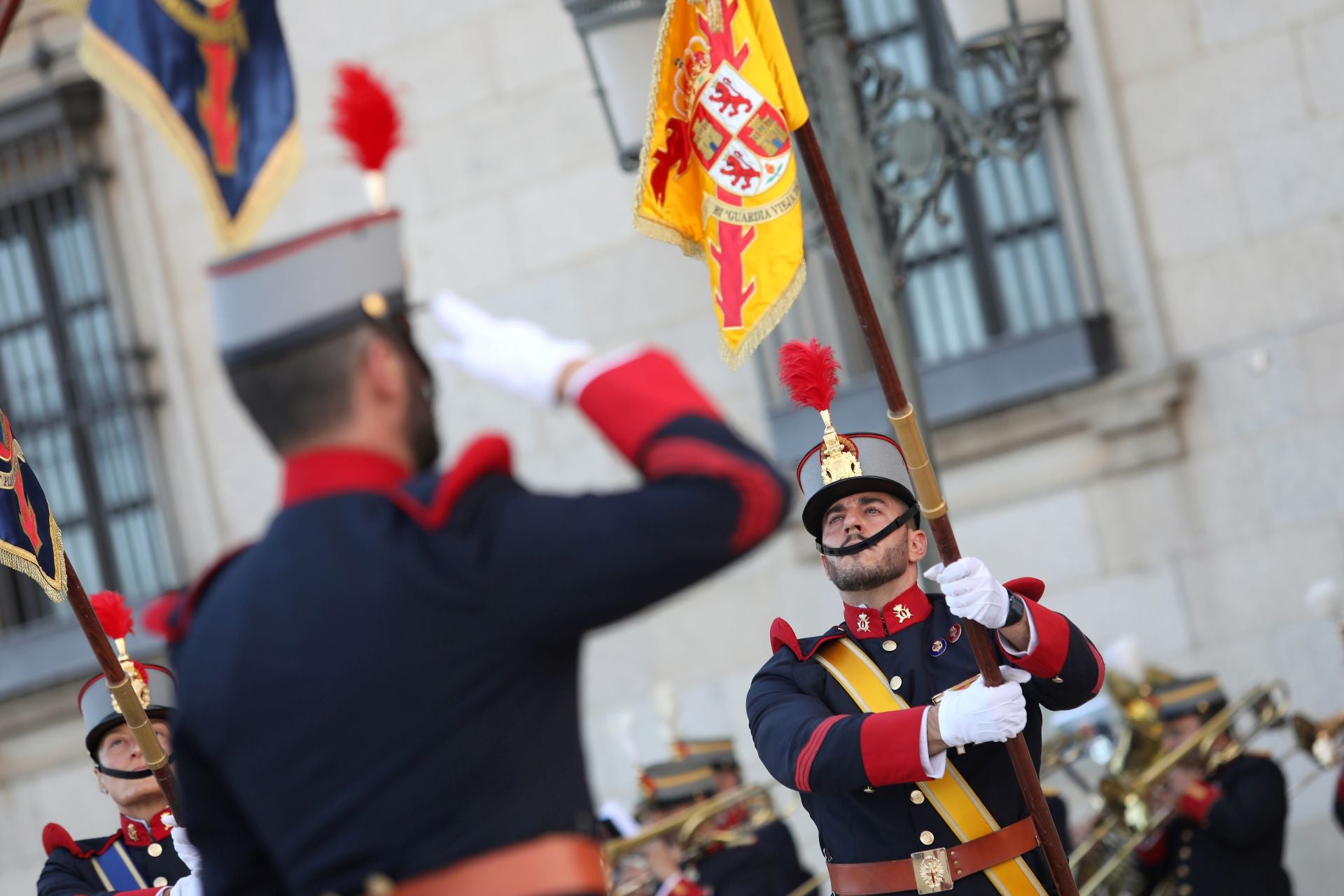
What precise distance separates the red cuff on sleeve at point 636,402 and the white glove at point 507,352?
66 millimetres

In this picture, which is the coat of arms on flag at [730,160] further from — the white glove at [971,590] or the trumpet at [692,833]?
the trumpet at [692,833]

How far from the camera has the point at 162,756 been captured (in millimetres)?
4277

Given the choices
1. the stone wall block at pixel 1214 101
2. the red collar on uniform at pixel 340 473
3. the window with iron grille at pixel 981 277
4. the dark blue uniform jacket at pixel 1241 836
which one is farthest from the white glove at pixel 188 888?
the stone wall block at pixel 1214 101

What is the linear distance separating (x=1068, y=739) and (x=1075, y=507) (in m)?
1.13

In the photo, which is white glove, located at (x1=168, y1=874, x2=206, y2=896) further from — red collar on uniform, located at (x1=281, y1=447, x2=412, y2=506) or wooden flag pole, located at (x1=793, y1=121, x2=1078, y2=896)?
red collar on uniform, located at (x1=281, y1=447, x2=412, y2=506)

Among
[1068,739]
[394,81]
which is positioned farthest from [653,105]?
[394,81]

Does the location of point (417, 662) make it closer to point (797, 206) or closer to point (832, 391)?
point (797, 206)

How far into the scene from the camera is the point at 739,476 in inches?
91.2

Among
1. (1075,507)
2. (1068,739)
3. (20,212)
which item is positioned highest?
(20,212)

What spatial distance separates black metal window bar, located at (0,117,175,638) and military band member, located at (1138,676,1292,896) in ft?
19.2

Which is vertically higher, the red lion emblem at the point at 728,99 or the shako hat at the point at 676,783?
the red lion emblem at the point at 728,99

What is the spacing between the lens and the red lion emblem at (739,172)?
3.74 meters

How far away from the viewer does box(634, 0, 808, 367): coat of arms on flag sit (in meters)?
3.69

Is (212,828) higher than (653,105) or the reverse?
the reverse
